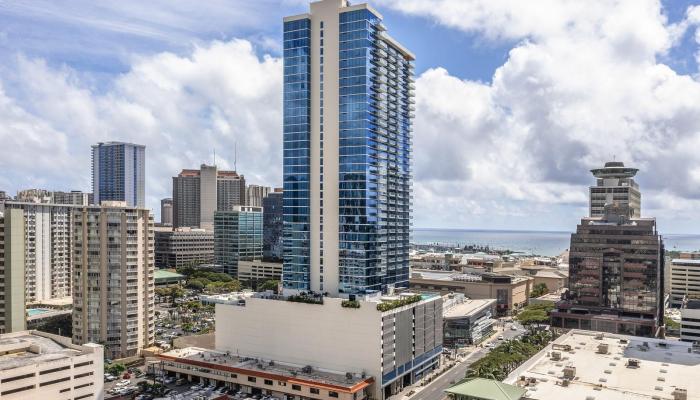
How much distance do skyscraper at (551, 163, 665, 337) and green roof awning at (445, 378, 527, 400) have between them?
86.5 metres

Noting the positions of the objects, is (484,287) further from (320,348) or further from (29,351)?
(29,351)

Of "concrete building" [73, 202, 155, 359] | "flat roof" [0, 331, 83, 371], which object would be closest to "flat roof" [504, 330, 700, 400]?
"flat roof" [0, 331, 83, 371]

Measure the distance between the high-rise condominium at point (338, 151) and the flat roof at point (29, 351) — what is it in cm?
3968

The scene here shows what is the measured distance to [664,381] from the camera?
7256 cm

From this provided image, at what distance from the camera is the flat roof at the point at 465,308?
13039cm

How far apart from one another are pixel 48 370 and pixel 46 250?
9389 cm

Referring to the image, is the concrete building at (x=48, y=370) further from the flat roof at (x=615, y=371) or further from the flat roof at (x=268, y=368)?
the flat roof at (x=615, y=371)

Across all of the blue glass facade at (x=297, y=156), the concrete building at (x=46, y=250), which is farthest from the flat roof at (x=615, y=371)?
the concrete building at (x=46, y=250)

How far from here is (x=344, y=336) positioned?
89.9 m

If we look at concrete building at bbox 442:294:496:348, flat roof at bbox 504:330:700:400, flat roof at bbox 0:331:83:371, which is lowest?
concrete building at bbox 442:294:496:348

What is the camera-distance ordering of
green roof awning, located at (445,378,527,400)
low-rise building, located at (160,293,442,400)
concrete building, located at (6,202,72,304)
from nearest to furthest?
green roof awning, located at (445,378,527,400) < low-rise building, located at (160,293,442,400) < concrete building, located at (6,202,72,304)

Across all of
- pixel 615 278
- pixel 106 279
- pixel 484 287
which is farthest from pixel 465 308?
pixel 106 279

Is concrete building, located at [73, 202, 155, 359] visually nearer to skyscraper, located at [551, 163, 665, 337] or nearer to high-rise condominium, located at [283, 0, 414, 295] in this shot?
high-rise condominium, located at [283, 0, 414, 295]

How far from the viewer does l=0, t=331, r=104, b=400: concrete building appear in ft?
224
